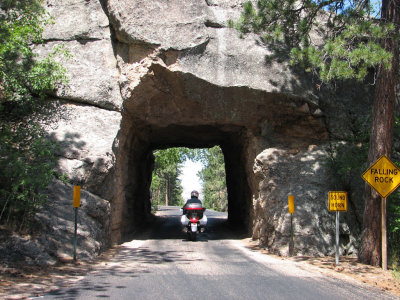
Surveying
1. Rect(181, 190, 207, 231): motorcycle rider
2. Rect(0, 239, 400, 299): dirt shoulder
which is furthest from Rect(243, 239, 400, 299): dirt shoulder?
Rect(181, 190, 207, 231): motorcycle rider

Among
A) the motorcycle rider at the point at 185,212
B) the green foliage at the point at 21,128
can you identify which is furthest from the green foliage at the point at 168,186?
the green foliage at the point at 21,128

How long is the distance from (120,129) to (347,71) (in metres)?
7.41

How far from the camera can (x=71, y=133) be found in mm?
11523

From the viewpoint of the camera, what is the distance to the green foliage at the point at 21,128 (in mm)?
8188

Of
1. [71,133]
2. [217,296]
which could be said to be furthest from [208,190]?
[217,296]

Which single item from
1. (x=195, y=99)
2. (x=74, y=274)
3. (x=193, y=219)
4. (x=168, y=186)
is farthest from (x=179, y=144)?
(x=168, y=186)

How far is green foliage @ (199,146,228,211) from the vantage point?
173 ft

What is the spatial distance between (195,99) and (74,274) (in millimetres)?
7625

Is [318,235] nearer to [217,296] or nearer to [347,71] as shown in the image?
[347,71]

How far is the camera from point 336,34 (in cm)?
1047

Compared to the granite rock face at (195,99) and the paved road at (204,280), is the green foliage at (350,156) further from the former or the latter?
the paved road at (204,280)

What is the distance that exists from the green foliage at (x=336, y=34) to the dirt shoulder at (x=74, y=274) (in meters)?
4.25

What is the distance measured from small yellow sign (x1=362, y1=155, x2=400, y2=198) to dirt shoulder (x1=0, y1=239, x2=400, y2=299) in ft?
5.94

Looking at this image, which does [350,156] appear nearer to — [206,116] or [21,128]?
[206,116]
